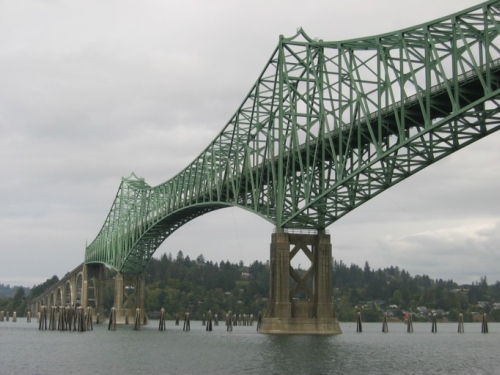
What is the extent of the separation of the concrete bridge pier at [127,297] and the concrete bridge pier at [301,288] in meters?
60.2

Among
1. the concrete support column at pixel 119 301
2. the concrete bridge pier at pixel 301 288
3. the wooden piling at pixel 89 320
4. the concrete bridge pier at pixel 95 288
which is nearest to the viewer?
the concrete bridge pier at pixel 301 288

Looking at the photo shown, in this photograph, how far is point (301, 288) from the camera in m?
71.5

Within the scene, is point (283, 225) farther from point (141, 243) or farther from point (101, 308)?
point (101, 308)

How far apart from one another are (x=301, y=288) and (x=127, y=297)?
65.1m

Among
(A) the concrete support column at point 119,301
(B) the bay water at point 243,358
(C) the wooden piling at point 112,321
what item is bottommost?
(B) the bay water at point 243,358

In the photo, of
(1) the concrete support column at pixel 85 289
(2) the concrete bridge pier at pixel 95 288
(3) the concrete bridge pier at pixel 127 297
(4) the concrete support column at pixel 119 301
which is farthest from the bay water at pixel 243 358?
(2) the concrete bridge pier at pixel 95 288

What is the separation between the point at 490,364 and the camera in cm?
5056

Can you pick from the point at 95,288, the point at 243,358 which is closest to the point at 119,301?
the point at 95,288

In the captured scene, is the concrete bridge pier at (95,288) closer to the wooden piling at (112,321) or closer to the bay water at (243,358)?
the wooden piling at (112,321)

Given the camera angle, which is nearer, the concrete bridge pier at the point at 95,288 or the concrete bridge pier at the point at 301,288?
the concrete bridge pier at the point at 301,288

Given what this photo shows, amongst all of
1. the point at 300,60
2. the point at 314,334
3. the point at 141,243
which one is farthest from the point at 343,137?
the point at 141,243

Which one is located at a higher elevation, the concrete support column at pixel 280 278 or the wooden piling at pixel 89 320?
the concrete support column at pixel 280 278

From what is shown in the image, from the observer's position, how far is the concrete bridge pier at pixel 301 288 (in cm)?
6906

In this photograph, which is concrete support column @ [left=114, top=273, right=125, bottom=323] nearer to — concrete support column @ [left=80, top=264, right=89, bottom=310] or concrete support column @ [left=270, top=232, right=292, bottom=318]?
concrete support column @ [left=80, top=264, right=89, bottom=310]
